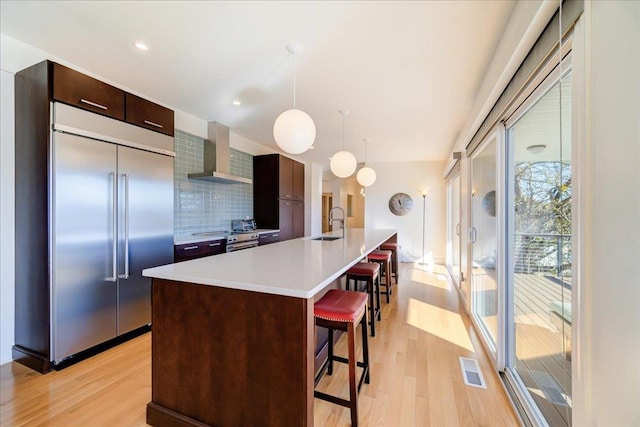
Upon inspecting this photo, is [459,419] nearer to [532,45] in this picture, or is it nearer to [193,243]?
[532,45]

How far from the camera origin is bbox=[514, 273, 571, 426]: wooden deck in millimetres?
1400

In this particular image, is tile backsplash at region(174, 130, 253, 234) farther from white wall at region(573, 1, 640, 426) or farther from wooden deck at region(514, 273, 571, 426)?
white wall at region(573, 1, 640, 426)

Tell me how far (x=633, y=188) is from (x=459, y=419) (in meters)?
1.57

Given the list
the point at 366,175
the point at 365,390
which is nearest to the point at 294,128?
the point at 365,390

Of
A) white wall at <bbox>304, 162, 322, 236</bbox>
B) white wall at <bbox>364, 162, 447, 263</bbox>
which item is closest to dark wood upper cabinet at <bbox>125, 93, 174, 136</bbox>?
white wall at <bbox>304, 162, 322, 236</bbox>

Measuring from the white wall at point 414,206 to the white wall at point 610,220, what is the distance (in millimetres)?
6165

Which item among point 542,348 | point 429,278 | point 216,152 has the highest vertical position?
point 216,152

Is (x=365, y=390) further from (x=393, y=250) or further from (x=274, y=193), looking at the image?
(x=274, y=193)

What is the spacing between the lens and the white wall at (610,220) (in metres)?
0.77

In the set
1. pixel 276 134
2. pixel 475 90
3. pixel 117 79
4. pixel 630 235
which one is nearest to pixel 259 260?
pixel 276 134

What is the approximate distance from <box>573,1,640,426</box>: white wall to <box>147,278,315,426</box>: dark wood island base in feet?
3.37

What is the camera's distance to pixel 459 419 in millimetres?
1638

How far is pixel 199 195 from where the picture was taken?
419cm

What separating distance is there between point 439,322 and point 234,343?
8.43 ft
